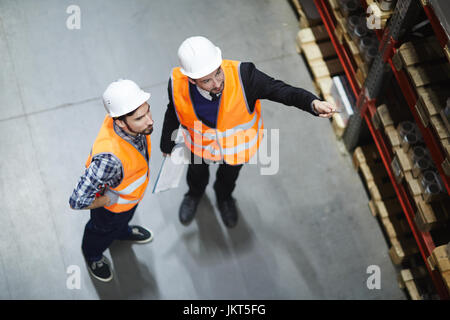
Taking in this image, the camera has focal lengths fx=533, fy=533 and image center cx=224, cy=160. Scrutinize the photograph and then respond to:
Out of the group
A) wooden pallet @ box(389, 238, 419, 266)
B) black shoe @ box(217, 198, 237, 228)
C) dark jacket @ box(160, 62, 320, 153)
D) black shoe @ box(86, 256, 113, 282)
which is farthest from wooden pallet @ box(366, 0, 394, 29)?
black shoe @ box(86, 256, 113, 282)

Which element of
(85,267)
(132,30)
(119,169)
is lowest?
(85,267)

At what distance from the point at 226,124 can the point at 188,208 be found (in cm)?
158

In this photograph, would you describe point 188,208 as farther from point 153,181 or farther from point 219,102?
point 219,102

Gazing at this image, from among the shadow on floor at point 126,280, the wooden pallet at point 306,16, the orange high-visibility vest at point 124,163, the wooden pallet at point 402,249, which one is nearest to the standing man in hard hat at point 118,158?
the orange high-visibility vest at point 124,163

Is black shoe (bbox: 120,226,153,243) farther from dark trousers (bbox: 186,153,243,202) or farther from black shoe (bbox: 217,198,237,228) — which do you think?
black shoe (bbox: 217,198,237,228)

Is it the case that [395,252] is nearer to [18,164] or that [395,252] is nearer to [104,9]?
[18,164]

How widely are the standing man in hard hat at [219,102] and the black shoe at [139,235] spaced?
1.07m

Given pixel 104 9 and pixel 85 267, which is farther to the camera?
pixel 104 9

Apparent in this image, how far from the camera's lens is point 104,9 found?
6.56m

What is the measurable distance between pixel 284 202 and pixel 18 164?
2.87 metres

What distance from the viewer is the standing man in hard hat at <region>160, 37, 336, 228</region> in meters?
3.72

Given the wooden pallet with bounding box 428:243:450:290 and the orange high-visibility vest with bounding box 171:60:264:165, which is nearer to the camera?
the orange high-visibility vest with bounding box 171:60:264:165

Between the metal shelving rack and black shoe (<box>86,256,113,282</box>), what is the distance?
2.89 metres
